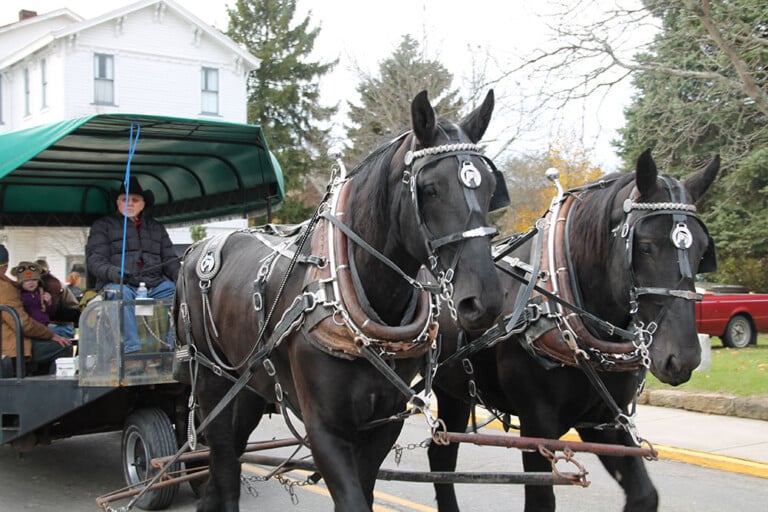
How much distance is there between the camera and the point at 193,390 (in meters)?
5.34

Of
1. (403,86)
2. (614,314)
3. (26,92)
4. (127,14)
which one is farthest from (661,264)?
(26,92)

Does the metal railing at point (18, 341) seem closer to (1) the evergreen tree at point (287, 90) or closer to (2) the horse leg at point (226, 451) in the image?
(2) the horse leg at point (226, 451)

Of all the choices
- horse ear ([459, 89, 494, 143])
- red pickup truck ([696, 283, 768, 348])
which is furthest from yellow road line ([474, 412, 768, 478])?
red pickup truck ([696, 283, 768, 348])

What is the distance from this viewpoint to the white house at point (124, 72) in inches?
1051

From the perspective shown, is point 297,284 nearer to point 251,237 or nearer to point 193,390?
point 251,237

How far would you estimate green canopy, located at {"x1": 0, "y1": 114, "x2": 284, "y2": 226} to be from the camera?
5969 mm

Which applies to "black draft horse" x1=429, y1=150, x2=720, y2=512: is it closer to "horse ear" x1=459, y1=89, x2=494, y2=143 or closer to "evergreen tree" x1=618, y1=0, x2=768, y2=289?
"horse ear" x1=459, y1=89, x2=494, y2=143

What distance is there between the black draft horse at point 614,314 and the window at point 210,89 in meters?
26.5

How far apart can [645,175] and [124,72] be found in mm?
26536

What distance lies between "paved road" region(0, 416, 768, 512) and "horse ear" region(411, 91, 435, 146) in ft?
11.7

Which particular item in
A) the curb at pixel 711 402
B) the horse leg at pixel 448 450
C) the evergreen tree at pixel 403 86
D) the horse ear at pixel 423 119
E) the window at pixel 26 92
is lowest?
the curb at pixel 711 402

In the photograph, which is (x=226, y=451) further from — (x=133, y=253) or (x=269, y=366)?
(x=133, y=253)

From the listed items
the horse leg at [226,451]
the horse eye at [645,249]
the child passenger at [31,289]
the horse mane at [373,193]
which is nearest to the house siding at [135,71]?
the child passenger at [31,289]

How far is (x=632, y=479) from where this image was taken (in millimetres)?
4117
